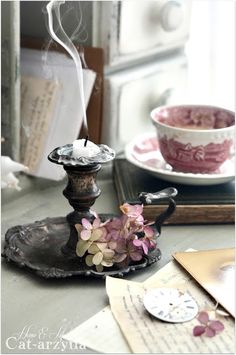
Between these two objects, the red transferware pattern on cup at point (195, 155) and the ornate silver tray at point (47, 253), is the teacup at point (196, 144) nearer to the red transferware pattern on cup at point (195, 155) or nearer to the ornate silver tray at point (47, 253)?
the red transferware pattern on cup at point (195, 155)

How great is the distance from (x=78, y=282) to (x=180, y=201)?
209 millimetres

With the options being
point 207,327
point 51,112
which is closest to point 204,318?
point 207,327

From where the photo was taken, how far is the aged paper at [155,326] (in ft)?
2.05

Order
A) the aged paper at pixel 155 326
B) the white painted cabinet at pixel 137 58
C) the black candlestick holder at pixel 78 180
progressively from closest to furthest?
the aged paper at pixel 155 326
the black candlestick holder at pixel 78 180
the white painted cabinet at pixel 137 58

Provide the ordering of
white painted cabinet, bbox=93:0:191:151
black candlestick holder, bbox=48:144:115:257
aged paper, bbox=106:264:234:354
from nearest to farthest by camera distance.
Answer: aged paper, bbox=106:264:234:354 → black candlestick holder, bbox=48:144:115:257 → white painted cabinet, bbox=93:0:191:151

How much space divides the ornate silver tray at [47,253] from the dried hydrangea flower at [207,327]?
131 millimetres

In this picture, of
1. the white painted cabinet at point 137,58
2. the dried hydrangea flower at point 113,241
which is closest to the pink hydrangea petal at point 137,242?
the dried hydrangea flower at point 113,241

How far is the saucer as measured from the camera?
3.03 ft

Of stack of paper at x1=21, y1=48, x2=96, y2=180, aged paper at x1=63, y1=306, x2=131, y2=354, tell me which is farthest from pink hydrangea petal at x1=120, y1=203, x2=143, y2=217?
stack of paper at x1=21, y1=48, x2=96, y2=180

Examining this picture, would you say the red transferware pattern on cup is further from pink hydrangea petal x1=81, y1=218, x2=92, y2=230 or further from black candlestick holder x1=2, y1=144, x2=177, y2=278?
pink hydrangea petal x1=81, y1=218, x2=92, y2=230

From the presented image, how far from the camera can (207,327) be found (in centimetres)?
64

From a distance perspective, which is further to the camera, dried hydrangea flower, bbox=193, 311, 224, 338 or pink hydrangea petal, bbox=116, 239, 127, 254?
pink hydrangea petal, bbox=116, 239, 127, 254

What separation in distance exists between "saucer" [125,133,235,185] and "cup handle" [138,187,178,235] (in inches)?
3.9

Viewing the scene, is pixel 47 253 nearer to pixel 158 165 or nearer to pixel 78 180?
pixel 78 180
